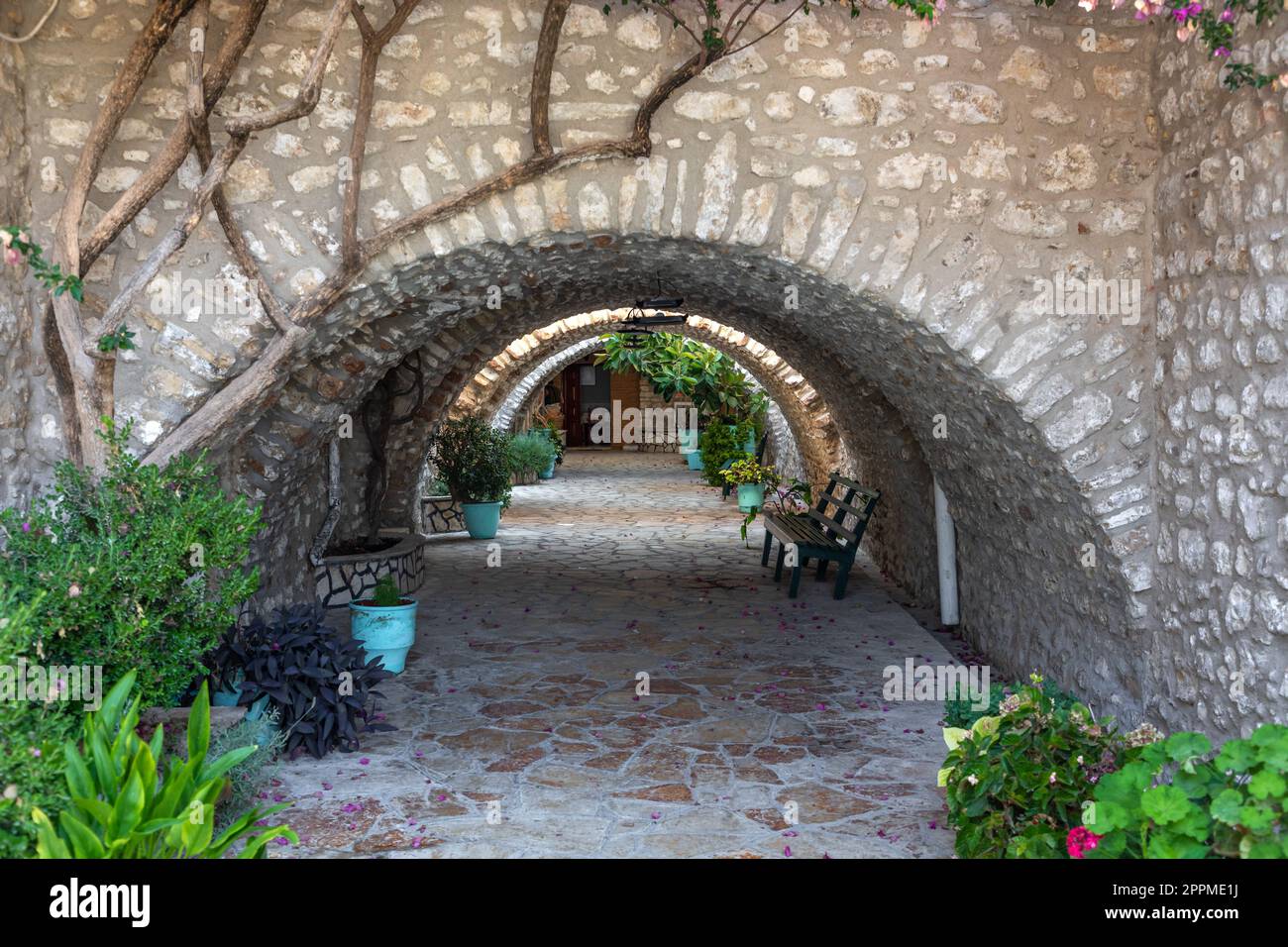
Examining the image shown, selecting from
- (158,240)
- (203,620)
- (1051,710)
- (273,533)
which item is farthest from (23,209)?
(1051,710)

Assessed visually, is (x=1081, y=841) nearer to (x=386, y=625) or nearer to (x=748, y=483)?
(x=386, y=625)

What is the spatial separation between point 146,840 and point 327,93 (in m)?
2.71

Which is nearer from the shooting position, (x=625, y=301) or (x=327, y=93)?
(x=327, y=93)

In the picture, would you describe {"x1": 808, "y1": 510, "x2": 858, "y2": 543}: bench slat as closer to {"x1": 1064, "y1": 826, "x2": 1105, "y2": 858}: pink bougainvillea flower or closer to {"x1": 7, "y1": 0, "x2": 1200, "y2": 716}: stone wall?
{"x1": 7, "y1": 0, "x2": 1200, "y2": 716}: stone wall

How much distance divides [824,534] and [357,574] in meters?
3.48

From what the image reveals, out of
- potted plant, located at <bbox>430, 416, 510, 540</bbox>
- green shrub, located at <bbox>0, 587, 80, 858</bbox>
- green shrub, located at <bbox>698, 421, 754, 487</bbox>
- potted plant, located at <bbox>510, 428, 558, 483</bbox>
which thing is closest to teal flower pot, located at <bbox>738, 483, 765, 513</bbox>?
green shrub, located at <bbox>698, 421, 754, 487</bbox>

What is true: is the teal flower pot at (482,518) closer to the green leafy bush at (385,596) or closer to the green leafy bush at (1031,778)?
the green leafy bush at (385,596)

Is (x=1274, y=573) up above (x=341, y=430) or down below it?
below

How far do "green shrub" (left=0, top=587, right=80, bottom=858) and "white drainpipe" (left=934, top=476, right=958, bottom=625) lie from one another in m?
4.88

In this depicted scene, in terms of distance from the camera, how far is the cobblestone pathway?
3.52 meters

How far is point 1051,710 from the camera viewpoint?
3100 millimetres
